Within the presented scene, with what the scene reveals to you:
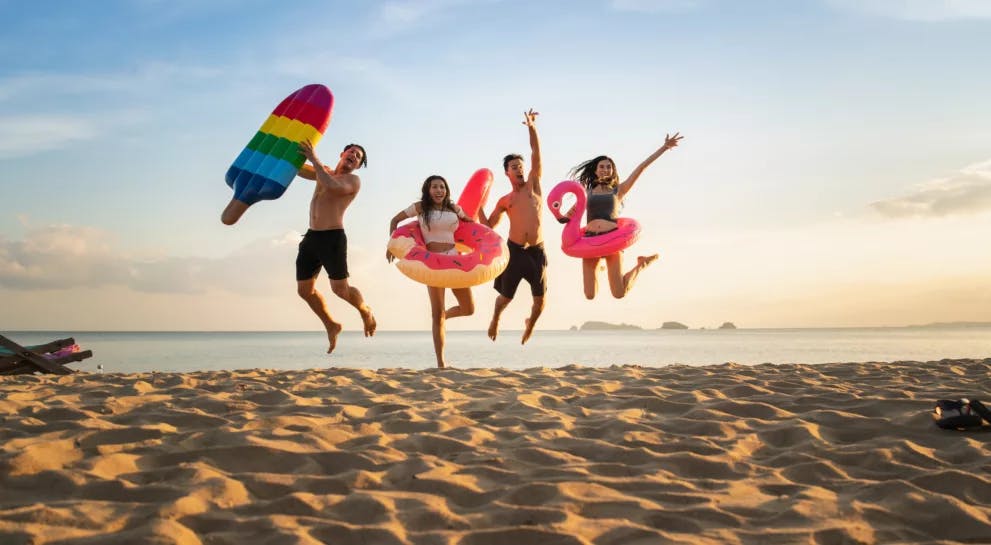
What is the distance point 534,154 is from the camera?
691 cm

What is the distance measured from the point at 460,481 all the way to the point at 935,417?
2806 mm

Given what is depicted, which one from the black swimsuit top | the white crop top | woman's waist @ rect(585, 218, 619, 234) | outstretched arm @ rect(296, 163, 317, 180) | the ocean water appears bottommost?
the ocean water

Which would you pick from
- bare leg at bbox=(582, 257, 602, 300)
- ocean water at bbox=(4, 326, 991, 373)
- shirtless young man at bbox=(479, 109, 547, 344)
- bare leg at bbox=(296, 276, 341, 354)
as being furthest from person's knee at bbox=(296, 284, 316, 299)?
ocean water at bbox=(4, 326, 991, 373)

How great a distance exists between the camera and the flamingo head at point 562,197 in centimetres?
707

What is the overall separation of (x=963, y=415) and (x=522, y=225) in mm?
4111

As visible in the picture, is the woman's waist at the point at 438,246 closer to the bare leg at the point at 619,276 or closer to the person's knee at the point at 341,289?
the person's knee at the point at 341,289

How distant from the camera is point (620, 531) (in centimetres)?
257

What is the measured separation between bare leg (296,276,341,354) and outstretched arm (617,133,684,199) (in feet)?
10.2

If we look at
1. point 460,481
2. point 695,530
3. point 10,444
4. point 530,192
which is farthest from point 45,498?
point 530,192

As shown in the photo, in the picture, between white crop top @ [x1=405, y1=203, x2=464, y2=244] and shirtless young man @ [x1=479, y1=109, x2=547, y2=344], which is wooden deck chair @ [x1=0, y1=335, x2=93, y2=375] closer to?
white crop top @ [x1=405, y1=203, x2=464, y2=244]

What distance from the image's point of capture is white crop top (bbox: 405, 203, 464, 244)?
6.38m

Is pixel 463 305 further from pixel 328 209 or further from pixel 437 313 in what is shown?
pixel 328 209

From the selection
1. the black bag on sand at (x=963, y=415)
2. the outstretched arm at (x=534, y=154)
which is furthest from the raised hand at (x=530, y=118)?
the black bag on sand at (x=963, y=415)

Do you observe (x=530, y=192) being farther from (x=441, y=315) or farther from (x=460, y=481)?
(x=460, y=481)
